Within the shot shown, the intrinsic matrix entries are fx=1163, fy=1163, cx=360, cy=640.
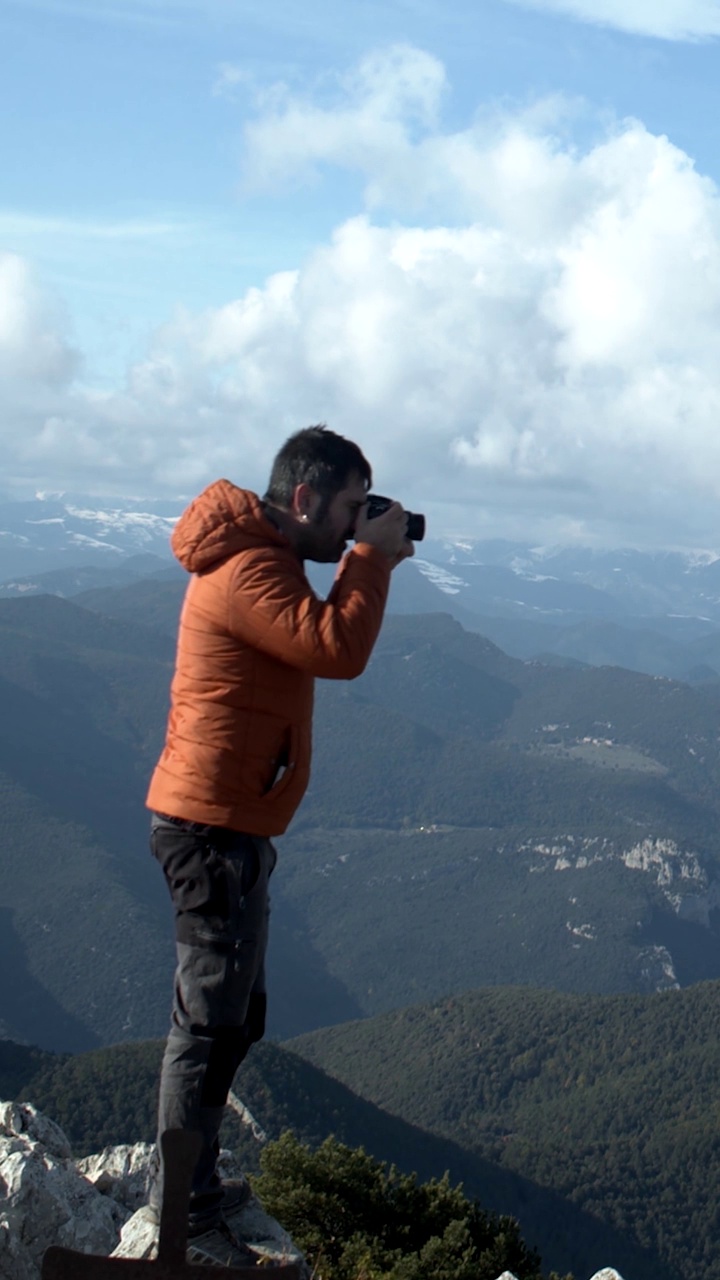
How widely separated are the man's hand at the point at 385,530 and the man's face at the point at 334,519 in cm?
7

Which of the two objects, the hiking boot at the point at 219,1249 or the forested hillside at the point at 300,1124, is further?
the forested hillside at the point at 300,1124

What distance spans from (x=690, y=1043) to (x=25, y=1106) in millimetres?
132458

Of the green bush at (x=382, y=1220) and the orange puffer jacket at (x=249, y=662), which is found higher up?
the orange puffer jacket at (x=249, y=662)

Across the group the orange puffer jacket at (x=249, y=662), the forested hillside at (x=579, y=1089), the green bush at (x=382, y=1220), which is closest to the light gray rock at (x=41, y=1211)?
the green bush at (x=382, y=1220)

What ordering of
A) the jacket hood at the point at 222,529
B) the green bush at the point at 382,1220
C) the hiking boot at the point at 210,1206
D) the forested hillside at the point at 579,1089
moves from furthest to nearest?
the forested hillside at the point at 579,1089 → the green bush at the point at 382,1220 → the hiking boot at the point at 210,1206 → the jacket hood at the point at 222,529

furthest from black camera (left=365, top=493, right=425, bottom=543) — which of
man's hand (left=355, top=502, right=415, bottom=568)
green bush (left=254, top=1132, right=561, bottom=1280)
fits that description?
green bush (left=254, top=1132, right=561, bottom=1280)

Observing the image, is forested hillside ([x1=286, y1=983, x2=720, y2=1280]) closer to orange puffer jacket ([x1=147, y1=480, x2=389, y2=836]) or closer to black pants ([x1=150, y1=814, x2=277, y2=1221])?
black pants ([x1=150, y1=814, x2=277, y2=1221])

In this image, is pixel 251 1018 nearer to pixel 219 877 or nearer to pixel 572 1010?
pixel 219 877

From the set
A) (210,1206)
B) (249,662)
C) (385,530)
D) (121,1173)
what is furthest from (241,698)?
(121,1173)

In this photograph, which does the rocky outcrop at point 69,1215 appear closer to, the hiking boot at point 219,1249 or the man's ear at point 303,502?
the hiking boot at point 219,1249

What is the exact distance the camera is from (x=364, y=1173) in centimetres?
1755

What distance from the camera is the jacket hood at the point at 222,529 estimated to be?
6.90 metres

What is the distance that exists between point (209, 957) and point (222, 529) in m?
2.57

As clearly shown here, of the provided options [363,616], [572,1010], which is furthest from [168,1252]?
[572,1010]
